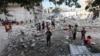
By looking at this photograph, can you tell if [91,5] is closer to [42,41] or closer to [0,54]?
[0,54]

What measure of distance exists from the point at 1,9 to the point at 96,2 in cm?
520

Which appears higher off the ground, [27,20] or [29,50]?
[29,50]

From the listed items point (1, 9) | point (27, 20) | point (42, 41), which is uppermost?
point (1, 9)

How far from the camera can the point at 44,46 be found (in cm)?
2081

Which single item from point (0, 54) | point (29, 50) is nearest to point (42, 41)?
point (29, 50)

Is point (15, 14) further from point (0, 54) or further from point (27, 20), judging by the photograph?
point (0, 54)

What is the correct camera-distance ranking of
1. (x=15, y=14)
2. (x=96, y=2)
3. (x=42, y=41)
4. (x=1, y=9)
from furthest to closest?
(x=15, y=14) < (x=42, y=41) < (x=1, y=9) < (x=96, y=2)

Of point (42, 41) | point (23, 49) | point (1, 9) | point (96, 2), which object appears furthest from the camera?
point (42, 41)

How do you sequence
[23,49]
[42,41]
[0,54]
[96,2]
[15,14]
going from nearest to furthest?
[96,2] < [0,54] < [23,49] < [42,41] < [15,14]

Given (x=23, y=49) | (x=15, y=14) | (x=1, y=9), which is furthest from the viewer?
(x=15, y=14)

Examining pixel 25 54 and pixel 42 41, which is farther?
pixel 42 41

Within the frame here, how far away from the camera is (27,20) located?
5662 centimetres

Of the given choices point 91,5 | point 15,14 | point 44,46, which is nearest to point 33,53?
point 44,46

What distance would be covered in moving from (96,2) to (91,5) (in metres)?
0.69
